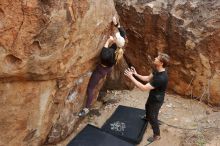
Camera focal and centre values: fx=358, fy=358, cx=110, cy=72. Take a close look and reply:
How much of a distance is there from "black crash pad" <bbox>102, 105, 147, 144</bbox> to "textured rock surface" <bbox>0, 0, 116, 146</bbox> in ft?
2.39

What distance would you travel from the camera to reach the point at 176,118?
709 cm

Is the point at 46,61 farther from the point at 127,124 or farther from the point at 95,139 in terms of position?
the point at 127,124

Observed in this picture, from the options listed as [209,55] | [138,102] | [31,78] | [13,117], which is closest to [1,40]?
[31,78]

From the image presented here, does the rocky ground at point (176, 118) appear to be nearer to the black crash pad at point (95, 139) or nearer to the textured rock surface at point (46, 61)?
the black crash pad at point (95, 139)

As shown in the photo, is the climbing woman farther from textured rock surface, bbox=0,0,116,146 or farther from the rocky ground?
the rocky ground

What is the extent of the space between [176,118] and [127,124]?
1.03m

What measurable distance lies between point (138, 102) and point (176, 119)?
0.96m

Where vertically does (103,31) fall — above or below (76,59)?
above

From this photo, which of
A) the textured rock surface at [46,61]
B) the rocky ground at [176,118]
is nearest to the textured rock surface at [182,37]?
the rocky ground at [176,118]

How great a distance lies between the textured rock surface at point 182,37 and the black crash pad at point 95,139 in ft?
7.66

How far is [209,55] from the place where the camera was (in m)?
7.35

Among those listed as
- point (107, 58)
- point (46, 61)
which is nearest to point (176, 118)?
point (107, 58)

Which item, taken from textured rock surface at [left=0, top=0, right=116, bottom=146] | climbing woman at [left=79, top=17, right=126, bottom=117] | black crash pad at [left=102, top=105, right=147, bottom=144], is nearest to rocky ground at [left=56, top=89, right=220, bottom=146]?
black crash pad at [left=102, top=105, right=147, bottom=144]

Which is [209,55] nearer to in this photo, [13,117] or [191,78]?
[191,78]
